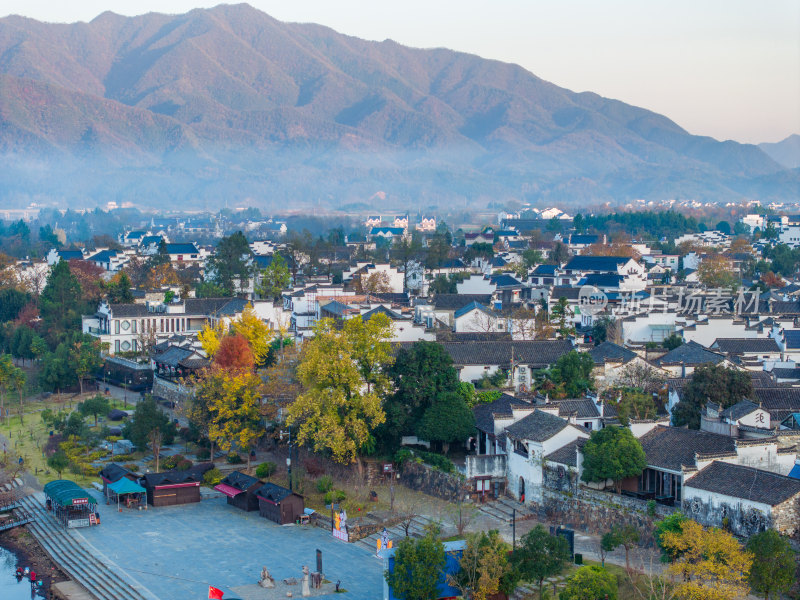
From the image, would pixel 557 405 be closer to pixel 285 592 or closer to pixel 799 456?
pixel 799 456

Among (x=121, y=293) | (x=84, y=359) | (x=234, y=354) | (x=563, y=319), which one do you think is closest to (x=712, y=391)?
(x=563, y=319)

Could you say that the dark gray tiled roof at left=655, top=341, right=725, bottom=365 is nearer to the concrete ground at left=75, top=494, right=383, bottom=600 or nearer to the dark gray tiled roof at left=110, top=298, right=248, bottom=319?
the concrete ground at left=75, top=494, right=383, bottom=600

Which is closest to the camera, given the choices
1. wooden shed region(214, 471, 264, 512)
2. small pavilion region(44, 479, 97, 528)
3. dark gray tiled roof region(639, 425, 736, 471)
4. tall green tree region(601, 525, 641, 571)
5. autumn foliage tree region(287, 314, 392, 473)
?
tall green tree region(601, 525, 641, 571)

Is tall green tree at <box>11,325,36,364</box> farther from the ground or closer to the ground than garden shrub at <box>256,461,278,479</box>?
farther from the ground

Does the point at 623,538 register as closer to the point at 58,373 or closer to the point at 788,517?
the point at 788,517

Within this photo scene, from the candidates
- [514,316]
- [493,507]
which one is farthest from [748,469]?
Result: [514,316]

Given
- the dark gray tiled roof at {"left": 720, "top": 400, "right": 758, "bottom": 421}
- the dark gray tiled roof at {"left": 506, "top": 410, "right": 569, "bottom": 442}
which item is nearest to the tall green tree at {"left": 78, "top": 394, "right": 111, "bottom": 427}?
the dark gray tiled roof at {"left": 506, "top": 410, "right": 569, "bottom": 442}

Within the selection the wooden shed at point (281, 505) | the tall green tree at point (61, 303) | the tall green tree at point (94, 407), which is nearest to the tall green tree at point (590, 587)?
the wooden shed at point (281, 505)
